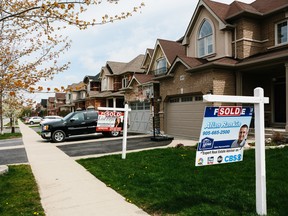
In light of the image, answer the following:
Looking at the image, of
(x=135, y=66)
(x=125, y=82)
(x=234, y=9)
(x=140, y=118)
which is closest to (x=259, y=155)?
(x=234, y=9)

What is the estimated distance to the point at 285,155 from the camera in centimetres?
792

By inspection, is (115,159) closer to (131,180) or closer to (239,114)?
(131,180)

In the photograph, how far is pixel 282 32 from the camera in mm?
14195

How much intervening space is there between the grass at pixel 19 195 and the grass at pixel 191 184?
1692 millimetres

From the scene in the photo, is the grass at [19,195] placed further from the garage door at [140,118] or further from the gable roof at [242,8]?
the garage door at [140,118]

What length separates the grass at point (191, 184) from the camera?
4.55m

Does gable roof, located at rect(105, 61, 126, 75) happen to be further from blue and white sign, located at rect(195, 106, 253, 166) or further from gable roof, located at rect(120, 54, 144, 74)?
blue and white sign, located at rect(195, 106, 253, 166)

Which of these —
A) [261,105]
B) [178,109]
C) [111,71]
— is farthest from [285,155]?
[111,71]

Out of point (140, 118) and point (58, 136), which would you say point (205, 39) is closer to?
point (140, 118)

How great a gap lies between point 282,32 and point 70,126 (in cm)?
1365

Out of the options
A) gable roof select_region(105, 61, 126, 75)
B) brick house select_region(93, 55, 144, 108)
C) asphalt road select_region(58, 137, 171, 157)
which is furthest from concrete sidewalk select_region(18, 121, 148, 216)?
gable roof select_region(105, 61, 126, 75)

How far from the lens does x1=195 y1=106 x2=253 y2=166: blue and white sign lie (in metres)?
3.94

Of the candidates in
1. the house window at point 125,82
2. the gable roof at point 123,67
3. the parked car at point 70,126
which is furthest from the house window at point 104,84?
the parked car at point 70,126

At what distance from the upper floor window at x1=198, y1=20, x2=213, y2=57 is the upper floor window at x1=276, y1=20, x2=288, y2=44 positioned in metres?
3.78
